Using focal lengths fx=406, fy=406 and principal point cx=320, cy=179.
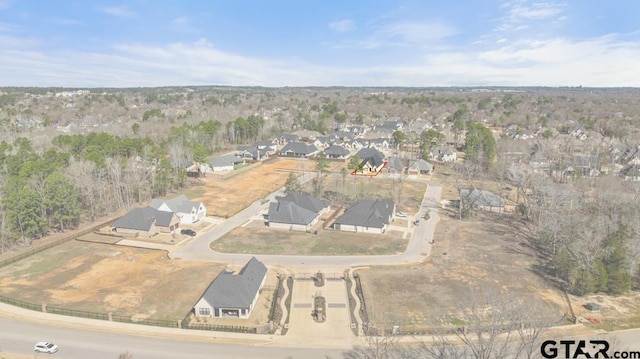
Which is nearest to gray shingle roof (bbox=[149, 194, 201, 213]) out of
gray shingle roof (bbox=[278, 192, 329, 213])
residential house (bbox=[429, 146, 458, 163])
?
gray shingle roof (bbox=[278, 192, 329, 213])

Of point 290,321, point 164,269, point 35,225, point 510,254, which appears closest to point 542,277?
point 510,254

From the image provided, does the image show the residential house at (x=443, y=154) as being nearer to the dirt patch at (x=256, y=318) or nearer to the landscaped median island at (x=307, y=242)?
the landscaped median island at (x=307, y=242)

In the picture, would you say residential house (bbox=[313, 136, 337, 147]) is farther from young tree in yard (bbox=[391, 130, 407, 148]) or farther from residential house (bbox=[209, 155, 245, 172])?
residential house (bbox=[209, 155, 245, 172])

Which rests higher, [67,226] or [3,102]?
[3,102]

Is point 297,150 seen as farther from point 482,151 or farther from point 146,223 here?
point 146,223

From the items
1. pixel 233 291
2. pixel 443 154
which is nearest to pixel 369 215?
pixel 233 291

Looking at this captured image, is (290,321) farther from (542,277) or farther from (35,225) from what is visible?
(35,225)

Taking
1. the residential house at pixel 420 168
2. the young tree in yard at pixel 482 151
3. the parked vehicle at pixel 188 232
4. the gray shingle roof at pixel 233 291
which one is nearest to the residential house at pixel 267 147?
the residential house at pixel 420 168
